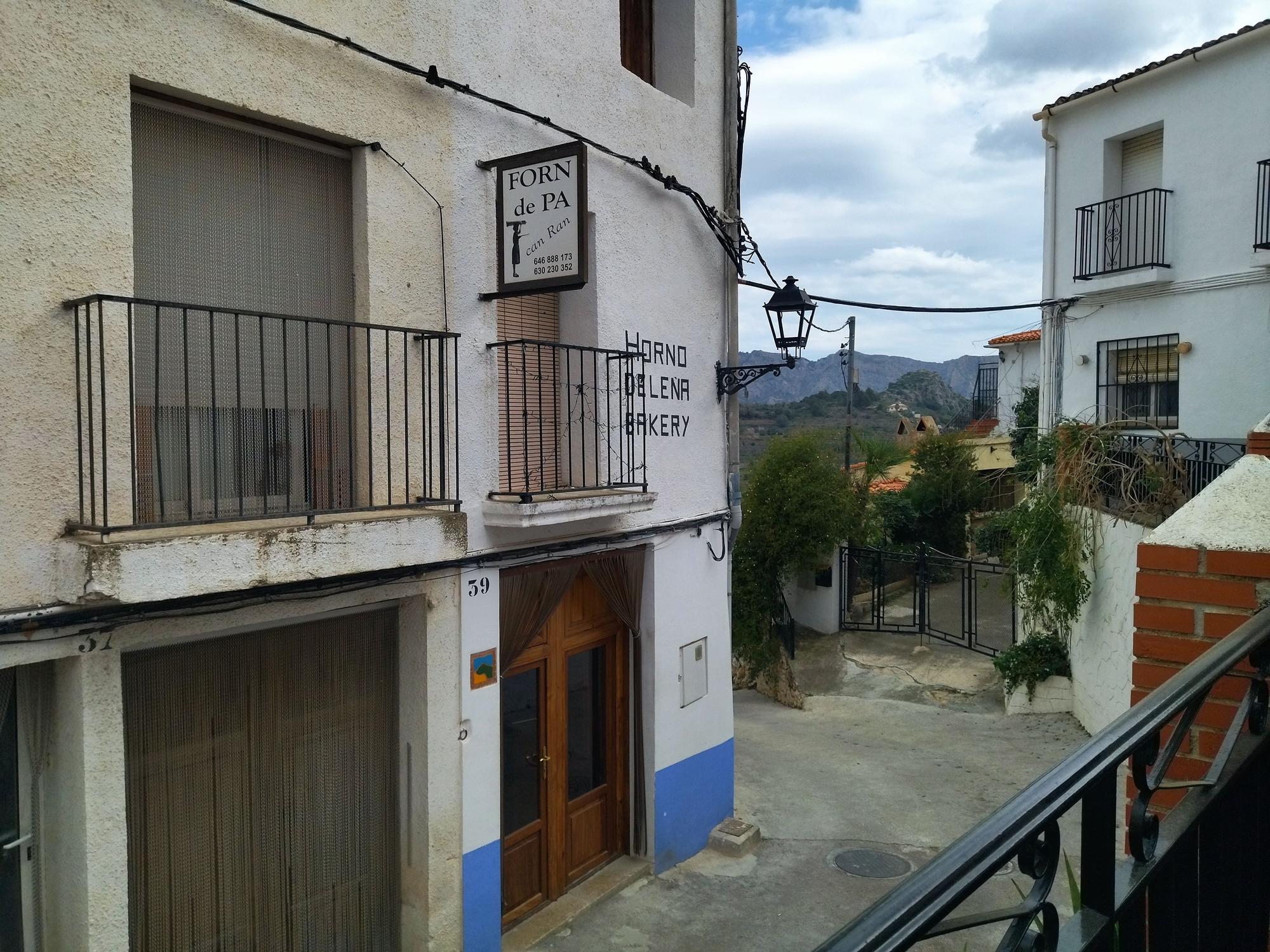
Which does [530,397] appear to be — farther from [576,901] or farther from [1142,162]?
[1142,162]

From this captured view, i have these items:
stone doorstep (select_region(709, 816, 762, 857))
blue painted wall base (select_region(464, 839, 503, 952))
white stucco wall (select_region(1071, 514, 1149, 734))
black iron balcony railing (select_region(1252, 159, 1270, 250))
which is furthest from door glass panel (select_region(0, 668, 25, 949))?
black iron balcony railing (select_region(1252, 159, 1270, 250))

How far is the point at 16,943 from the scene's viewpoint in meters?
4.56

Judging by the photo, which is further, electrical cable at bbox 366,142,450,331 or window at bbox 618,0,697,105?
window at bbox 618,0,697,105

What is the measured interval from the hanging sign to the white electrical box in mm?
3975

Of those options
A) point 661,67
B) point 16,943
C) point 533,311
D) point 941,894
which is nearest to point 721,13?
point 661,67

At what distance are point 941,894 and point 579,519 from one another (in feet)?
19.0

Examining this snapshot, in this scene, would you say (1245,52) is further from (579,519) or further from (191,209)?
(191,209)

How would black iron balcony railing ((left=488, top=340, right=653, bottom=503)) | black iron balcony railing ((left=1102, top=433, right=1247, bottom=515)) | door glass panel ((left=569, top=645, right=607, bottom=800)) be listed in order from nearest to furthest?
black iron balcony railing ((left=488, top=340, right=653, bottom=503)), door glass panel ((left=569, top=645, right=607, bottom=800)), black iron balcony railing ((left=1102, top=433, right=1247, bottom=515))

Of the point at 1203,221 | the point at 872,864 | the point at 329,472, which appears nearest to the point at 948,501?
the point at 1203,221

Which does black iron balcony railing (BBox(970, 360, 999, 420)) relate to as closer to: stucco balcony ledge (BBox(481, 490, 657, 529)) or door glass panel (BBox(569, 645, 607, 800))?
door glass panel (BBox(569, 645, 607, 800))

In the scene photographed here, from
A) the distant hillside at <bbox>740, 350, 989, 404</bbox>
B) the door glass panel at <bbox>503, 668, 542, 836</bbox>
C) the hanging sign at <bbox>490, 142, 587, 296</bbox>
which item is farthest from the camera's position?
the distant hillside at <bbox>740, 350, 989, 404</bbox>

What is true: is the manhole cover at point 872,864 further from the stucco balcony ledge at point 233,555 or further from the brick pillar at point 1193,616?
the brick pillar at point 1193,616

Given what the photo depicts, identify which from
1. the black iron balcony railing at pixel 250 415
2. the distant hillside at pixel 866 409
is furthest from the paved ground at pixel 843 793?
the distant hillside at pixel 866 409

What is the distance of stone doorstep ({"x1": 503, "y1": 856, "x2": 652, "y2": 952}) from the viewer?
7.18 meters
